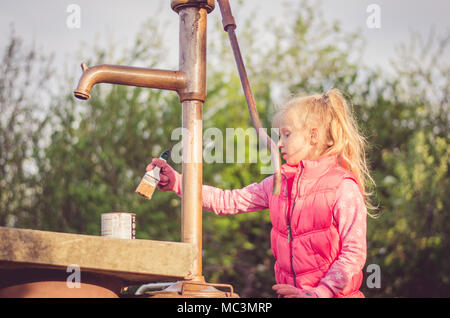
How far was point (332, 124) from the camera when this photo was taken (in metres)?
2.16

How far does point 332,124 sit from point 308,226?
1.66 feet

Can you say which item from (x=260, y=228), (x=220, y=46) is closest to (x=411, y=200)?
(x=260, y=228)

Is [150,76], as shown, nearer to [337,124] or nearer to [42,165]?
[337,124]

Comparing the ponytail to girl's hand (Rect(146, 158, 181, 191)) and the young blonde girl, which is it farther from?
girl's hand (Rect(146, 158, 181, 191))

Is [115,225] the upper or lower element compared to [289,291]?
upper

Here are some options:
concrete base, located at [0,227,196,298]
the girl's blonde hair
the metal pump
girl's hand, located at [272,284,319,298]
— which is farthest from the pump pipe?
the girl's blonde hair

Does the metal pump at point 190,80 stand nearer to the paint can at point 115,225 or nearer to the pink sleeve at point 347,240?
the paint can at point 115,225

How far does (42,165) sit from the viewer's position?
696 cm

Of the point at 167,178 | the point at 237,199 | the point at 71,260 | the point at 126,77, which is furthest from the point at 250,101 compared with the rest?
the point at 71,260

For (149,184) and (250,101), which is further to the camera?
(149,184)

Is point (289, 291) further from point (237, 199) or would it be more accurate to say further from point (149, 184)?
point (237, 199)
